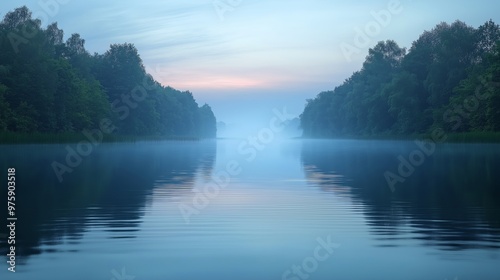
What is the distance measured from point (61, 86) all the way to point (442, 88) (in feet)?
217

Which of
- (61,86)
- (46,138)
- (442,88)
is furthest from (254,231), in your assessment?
(442,88)

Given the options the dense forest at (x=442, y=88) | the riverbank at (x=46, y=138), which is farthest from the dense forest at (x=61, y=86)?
the dense forest at (x=442, y=88)

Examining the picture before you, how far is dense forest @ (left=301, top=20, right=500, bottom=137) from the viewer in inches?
3681

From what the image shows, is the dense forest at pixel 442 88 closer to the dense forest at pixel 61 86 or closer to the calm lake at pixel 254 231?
the dense forest at pixel 61 86

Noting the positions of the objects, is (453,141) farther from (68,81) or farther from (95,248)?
(95,248)

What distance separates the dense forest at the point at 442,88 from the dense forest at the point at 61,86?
2007 inches

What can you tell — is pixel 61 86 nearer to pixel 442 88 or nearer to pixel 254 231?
pixel 442 88

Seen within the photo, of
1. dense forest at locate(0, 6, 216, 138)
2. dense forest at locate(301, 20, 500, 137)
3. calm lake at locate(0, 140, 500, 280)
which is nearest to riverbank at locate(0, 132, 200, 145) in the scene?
dense forest at locate(0, 6, 216, 138)

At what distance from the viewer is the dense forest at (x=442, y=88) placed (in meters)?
93.5

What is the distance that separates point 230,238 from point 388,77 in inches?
6414

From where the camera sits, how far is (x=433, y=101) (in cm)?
12281

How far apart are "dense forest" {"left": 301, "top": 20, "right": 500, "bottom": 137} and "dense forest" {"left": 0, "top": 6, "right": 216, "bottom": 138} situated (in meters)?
51.0

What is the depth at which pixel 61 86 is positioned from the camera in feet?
345

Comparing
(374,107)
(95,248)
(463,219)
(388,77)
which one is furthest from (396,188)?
(388,77)
